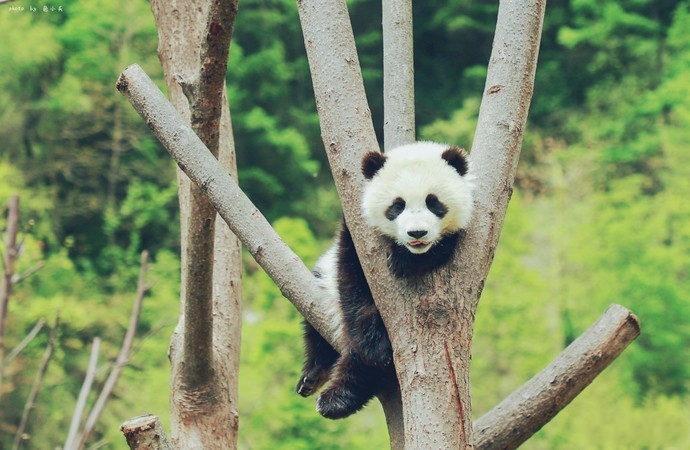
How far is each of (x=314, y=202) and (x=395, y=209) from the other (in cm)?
1128

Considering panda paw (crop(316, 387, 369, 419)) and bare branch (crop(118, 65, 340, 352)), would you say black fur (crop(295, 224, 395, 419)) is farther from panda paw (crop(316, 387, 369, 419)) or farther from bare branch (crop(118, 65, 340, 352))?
bare branch (crop(118, 65, 340, 352))

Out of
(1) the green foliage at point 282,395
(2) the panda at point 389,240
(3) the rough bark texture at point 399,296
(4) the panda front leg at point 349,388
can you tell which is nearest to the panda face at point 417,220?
(2) the panda at point 389,240

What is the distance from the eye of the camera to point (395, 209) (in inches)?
97.7

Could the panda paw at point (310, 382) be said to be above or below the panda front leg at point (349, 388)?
below

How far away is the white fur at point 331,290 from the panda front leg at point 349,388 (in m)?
0.15

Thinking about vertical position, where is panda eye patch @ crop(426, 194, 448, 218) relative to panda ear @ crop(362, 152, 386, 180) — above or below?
below

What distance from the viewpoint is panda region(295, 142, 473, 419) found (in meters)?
2.32

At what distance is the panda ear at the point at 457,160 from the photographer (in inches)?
101

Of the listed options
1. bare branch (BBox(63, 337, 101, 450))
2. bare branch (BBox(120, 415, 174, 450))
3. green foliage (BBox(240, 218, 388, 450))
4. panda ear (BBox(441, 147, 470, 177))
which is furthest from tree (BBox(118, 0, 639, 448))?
green foliage (BBox(240, 218, 388, 450))

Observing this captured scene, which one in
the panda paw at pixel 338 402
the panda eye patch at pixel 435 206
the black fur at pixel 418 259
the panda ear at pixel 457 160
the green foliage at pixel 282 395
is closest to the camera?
the black fur at pixel 418 259

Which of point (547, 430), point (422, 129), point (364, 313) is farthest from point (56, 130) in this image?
point (364, 313)

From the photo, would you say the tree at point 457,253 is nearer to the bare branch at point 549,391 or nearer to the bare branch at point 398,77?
the bare branch at point 549,391

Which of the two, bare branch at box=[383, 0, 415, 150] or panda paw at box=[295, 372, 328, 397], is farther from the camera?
panda paw at box=[295, 372, 328, 397]

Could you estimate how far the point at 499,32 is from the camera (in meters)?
2.38
